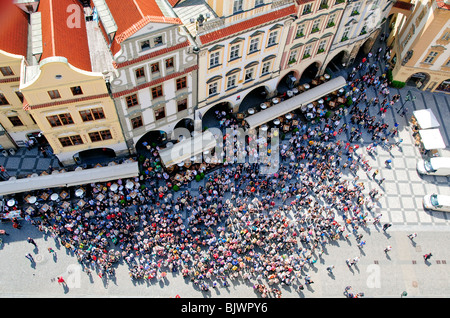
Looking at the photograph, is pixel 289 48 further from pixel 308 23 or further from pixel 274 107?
pixel 274 107

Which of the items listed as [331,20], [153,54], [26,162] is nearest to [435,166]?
[331,20]

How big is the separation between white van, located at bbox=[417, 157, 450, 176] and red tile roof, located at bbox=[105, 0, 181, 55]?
111ft

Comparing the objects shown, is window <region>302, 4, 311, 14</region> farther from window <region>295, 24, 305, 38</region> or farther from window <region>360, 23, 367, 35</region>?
window <region>360, 23, 367, 35</region>

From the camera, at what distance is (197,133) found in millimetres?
44250

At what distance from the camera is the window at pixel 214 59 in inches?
1529

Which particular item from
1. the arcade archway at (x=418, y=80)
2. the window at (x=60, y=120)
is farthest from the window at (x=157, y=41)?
the arcade archway at (x=418, y=80)

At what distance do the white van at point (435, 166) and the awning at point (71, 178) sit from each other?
1347 inches

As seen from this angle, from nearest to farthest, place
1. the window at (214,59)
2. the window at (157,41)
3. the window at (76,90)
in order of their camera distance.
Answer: the window at (157,41), the window at (76,90), the window at (214,59)

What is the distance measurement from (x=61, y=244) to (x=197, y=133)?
18814 mm

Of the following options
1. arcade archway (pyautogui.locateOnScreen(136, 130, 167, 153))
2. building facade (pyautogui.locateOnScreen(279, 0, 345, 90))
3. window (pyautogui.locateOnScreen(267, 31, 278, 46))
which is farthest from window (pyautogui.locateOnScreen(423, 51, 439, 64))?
arcade archway (pyautogui.locateOnScreen(136, 130, 167, 153))

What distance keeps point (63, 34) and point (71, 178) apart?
14.6m

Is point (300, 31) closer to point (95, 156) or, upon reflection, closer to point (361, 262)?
point (361, 262)

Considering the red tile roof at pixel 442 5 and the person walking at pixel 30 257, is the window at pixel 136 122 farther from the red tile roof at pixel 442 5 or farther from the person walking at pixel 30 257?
the red tile roof at pixel 442 5

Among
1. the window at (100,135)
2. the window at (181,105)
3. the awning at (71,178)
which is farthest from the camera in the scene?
the window at (181,105)
